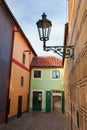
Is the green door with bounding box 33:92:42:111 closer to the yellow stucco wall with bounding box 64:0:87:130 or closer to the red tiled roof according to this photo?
the red tiled roof

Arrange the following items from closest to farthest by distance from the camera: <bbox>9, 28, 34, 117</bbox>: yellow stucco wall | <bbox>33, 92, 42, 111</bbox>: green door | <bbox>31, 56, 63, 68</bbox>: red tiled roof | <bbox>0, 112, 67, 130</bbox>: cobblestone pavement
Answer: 1. <bbox>0, 112, 67, 130</bbox>: cobblestone pavement
2. <bbox>9, 28, 34, 117</bbox>: yellow stucco wall
3. <bbox>33, 92, 42, 111</bbox>: green door
4. <bbox>31, 56, 63, 68</bbox>: red tiled roof

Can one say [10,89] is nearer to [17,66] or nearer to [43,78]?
[17,66]

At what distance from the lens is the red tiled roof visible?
21312 mm

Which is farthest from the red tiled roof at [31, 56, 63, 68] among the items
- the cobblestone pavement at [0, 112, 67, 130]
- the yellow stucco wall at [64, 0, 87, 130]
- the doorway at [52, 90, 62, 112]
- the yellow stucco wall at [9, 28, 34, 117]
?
the yellow stucco wall at [64, 0, 87, 130]

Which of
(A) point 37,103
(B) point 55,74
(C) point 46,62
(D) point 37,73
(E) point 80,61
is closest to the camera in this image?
(E) point 80,61

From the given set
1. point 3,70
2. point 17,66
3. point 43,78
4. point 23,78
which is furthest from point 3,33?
point 43,78

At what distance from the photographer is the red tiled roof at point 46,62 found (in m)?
21.3

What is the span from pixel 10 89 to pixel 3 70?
2200 mm

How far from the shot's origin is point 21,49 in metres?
17.0

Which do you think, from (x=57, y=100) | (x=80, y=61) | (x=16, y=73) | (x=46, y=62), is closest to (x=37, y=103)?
(x=57, y=100)

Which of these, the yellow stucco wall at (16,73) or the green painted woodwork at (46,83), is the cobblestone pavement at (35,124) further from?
the green painted woodwork at (46,83)

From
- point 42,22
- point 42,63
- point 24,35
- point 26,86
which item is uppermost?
point 24,35

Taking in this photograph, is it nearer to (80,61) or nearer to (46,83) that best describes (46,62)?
(46,83)

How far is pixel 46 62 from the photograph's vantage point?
22.1 m
